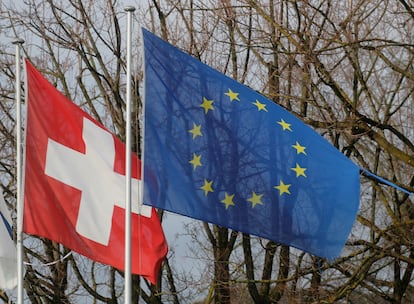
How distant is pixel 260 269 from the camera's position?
18.3 metres

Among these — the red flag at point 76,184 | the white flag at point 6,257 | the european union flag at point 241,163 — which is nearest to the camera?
the european union flag at point 241,163

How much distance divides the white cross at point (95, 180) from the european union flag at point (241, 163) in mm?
919

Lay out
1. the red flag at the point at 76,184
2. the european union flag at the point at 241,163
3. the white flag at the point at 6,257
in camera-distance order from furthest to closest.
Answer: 1. the white flag at the point at 6,257
2. the red flag at the point at 76,184
3. the european union flag at the point at 241,163

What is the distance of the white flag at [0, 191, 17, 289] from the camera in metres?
10.6

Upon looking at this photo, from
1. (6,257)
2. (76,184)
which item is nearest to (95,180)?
(76,184)

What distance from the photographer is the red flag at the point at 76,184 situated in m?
9.41

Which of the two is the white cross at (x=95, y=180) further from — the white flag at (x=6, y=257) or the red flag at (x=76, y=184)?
the white flag at (x=6, y=257)

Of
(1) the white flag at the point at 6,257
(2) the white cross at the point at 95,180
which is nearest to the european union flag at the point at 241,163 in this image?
(2) the white cross at the point at 95,180

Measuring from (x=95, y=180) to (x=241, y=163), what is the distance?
1544 millimetres

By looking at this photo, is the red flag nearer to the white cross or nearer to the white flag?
the white cross

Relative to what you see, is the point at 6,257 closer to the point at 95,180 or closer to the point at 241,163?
the point at 95,180

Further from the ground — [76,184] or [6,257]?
[76,184]

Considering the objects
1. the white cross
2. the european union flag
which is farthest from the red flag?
the european union flag

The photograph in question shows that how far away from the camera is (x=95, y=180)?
9461 mm
